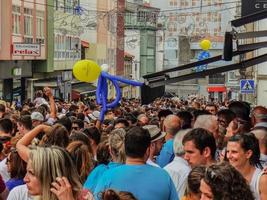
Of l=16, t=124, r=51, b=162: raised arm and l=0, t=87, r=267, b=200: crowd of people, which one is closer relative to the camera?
l=0, t=87, r=267, b=200: crowd of people

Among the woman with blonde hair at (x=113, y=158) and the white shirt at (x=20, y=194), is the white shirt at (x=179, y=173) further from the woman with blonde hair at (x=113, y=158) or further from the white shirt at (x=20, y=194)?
the white shirt at (x=20, y=194)

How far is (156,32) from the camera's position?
101812 mm

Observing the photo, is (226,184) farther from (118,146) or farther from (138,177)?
(118,146)

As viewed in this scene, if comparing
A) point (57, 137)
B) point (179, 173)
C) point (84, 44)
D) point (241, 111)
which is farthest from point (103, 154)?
point (84, 44)

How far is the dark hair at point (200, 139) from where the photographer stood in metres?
7.06

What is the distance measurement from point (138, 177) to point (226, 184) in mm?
1602

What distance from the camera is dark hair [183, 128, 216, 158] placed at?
7.06 meters

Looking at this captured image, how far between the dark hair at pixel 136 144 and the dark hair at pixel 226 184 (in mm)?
1616

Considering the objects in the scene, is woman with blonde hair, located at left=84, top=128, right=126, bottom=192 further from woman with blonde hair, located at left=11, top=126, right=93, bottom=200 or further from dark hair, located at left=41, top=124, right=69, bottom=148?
woman with blonde hair, located at left=11, top=126, right=93, bottom=200

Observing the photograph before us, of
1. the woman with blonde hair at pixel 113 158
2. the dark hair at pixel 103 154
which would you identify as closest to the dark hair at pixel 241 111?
the dark hair at pixel 103 154

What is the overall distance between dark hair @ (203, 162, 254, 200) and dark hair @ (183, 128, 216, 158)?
2295 millimetres

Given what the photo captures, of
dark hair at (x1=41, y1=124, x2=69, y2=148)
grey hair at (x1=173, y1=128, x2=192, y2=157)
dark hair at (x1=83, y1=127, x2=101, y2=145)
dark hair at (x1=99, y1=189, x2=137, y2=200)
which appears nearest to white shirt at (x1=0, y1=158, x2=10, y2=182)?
dark hair at (x1=41, y1=124, x2=69, y2=148)

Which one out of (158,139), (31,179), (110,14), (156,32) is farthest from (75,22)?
(156,32)

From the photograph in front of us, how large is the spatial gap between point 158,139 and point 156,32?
9416 cm
